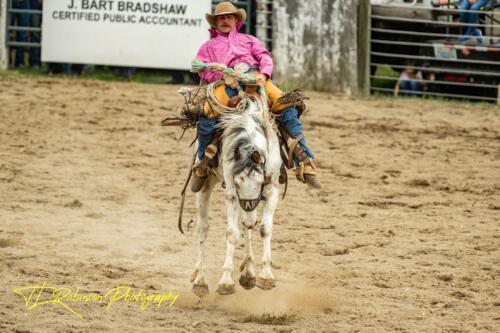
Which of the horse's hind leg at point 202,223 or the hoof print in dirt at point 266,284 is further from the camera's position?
the horse's hind leg at point 202,223

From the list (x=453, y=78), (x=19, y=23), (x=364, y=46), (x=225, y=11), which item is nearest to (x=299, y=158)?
(x=225, y=11)

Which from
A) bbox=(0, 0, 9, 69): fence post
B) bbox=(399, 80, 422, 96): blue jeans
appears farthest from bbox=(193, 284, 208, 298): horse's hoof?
bbox=(0, 0, 9, 69): fence post

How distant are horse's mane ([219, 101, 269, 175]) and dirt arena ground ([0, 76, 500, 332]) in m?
1.09

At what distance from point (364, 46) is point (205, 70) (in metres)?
9.48

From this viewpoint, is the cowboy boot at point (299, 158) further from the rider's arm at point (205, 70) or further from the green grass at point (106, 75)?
the green grass at point (106, 75)

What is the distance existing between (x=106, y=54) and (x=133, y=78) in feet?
2.15

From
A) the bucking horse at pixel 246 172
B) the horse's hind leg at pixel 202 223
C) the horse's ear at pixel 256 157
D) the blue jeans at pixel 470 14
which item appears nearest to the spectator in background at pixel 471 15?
the blue jeans at pixel 470 14

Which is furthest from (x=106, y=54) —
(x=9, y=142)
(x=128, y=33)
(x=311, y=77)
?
(x=9, y=142)

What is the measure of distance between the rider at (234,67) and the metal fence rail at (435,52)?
8756 millimetres

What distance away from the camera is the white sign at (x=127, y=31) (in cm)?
1600

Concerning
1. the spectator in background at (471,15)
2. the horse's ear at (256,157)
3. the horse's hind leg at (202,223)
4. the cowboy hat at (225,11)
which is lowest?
the horse's hind leg at (202,223)

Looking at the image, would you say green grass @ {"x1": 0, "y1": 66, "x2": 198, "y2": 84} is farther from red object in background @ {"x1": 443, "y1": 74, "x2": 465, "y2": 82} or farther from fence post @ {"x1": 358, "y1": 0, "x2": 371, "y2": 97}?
red object in background @ {"x1": 443, "y1": 74, "x2": 465, "y2": 82}

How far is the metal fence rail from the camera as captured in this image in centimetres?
1589

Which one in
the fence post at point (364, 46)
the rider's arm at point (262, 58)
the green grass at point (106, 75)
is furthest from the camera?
the fence post at point (364, 46)
